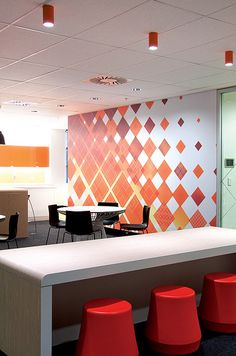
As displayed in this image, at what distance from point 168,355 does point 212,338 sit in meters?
0.52

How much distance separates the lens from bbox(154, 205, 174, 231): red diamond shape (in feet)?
26.7

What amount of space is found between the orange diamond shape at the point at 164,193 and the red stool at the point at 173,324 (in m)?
5.05

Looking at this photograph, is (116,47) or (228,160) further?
(228,160)

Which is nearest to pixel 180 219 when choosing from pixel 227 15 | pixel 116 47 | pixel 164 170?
pixel 164 170

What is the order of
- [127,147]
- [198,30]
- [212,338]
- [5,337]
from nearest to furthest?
[5,337], [212,338], [198,30], [127,147]

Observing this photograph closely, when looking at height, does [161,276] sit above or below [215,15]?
below

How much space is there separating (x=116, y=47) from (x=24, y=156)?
7.62 metres

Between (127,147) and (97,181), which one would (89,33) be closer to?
(127,147)

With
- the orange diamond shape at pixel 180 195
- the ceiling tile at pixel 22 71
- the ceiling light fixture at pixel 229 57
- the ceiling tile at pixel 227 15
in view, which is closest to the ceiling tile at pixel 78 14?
the ceiling tile at pixel 227 15

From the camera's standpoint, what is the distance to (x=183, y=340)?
121 inches

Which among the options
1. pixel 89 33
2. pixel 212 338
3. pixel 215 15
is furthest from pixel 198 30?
pixel 212 338

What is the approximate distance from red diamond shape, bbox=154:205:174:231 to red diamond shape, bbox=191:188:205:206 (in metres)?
0.64

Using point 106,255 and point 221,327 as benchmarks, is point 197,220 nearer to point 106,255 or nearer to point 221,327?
point 221,327

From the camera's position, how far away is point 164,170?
823 centimetres
